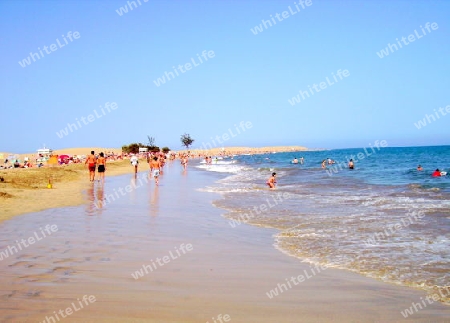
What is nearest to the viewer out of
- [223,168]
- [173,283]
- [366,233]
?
[173,283]

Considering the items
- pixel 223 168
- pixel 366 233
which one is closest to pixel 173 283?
pixel 366 233

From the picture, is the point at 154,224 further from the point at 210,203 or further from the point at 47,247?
the point at 210,203

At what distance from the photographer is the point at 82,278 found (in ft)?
17.0

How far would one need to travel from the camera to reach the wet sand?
13.7 ft

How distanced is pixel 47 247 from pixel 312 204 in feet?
32.1

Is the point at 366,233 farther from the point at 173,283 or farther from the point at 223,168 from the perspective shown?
the point at 223,168

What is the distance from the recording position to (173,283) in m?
5.16

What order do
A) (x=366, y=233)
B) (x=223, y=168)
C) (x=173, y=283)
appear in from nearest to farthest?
(x=173, y=283) → (x=366, y=233) → (x=223, y=168)

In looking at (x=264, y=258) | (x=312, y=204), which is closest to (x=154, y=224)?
(x=264, y=258)

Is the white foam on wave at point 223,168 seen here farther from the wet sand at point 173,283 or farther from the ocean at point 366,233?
the wet sand at point 173,283

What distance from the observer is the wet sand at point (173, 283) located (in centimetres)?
419

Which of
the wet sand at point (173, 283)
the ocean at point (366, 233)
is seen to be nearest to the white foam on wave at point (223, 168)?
the ocean at point (366, 233)

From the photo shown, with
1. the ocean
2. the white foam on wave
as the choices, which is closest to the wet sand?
the ocean

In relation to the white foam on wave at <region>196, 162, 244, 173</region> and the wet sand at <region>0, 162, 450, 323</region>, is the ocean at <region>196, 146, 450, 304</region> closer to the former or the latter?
the wet sand at <region>0, 162, 450, 323</region>
